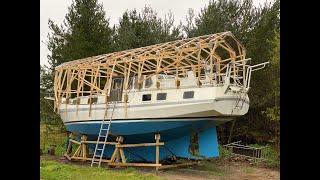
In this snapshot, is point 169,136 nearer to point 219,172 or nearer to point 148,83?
point 148,83

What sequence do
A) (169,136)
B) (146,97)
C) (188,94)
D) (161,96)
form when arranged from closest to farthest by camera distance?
(188,94)
(161,96)
(146,97)
(169,136)

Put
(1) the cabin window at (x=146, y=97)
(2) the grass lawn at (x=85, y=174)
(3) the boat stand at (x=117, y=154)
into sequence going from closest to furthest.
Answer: (2) the grass lawn at (x=85, y=174) < (3) the boat stand at (x=117, y=154) < (1) the cabin window at (x=146, y=97)

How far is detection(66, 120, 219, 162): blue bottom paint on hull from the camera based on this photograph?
1218 cm

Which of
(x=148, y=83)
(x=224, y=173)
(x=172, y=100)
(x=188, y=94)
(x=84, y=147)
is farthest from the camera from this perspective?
(x=84, y=147)

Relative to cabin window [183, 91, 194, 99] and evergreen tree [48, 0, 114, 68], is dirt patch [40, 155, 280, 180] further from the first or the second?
evergreen tree [48, 0, 114, 68]

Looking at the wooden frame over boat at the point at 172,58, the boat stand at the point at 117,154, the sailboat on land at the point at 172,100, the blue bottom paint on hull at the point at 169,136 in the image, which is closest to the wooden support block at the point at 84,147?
the boat stand at the point at 117,154

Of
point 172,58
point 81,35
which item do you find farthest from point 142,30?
point 172,58

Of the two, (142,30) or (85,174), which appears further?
(142,30)

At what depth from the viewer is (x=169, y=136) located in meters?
12.6

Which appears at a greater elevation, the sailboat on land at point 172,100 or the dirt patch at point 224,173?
the sailboat on land at point 172,100

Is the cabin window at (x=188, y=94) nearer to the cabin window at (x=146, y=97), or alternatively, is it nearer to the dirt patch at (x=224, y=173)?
the cabin window at (x=146, y=97)

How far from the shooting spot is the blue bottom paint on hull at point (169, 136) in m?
12.2

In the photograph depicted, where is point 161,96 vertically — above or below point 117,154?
above
